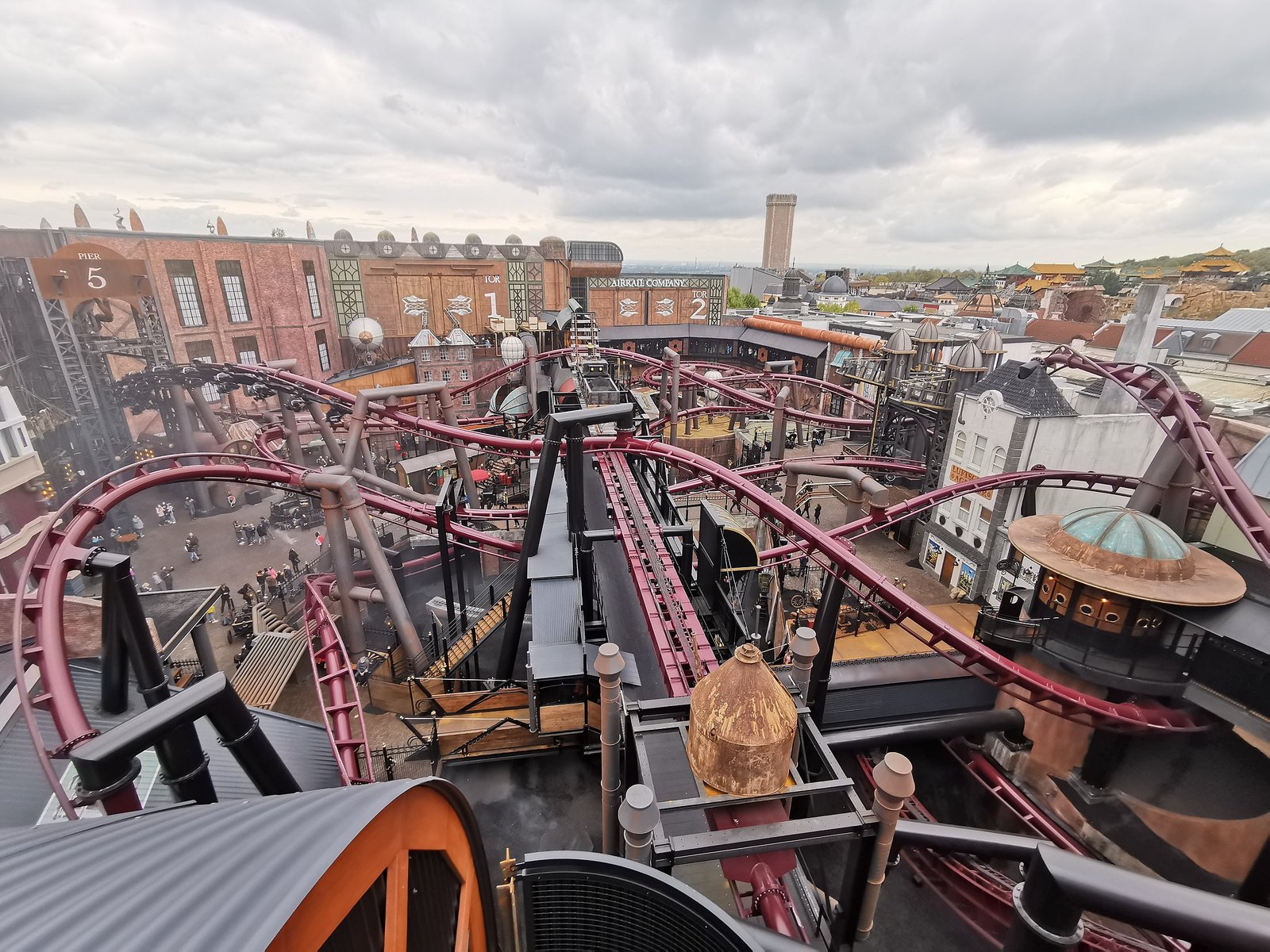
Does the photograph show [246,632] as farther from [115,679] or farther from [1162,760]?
[1162,760]

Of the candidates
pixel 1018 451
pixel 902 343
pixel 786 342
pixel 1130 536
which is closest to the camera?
pixel 1130 536

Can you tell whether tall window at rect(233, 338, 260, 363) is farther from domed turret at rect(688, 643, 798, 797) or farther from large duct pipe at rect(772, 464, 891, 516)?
domed turret at rect(688, 643, 798, 797)

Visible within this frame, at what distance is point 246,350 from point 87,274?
9.79 meters

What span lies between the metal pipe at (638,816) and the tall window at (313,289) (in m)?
50.2

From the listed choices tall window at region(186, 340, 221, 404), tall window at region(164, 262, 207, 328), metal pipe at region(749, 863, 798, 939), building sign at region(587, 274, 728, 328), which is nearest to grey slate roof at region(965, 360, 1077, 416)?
metal pipe at region(749, 863, 798, 939)

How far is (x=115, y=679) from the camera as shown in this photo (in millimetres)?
11195

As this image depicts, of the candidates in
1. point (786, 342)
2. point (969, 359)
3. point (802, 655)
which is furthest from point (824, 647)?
point (786, 342)

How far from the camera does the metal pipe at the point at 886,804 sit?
482 cm

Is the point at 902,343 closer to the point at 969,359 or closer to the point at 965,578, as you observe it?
the point at 969,359

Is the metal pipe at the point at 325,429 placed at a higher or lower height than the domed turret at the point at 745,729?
lower

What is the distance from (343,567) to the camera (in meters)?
17.3

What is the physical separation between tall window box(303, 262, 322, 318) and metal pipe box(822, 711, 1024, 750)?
48701 millimetres

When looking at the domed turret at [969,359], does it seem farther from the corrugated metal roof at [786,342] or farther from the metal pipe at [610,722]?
the metal pipe at [610,722]

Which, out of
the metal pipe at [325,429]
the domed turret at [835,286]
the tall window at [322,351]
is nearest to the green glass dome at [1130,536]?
the metal pipe at [325,429]
